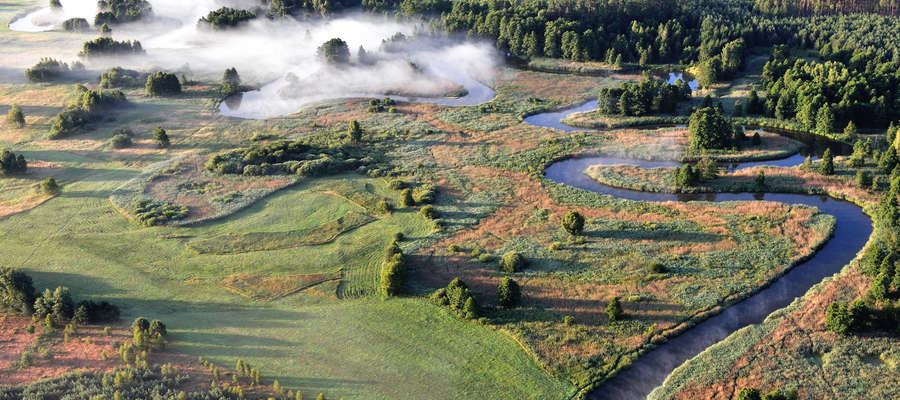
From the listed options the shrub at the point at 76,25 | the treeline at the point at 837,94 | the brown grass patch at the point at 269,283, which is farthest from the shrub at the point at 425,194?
the shrub at the point at 76,25

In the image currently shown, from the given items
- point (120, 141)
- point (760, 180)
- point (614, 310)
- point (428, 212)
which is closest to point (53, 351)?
point (428, 212)

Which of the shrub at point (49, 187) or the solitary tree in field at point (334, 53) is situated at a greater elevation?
the solitary tree in field at point (334, 53)

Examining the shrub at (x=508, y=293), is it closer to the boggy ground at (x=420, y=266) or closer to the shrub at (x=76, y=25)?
the boggy ground at (x=420, y=266)

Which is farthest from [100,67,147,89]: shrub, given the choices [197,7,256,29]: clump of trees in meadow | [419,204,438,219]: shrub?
[419,204,438,219]: shrub

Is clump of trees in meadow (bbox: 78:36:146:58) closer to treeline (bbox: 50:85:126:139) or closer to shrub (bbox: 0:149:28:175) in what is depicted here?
treeline (bbox: 50:85:126:139)

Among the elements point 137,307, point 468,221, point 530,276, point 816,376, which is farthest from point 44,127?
point 816,376

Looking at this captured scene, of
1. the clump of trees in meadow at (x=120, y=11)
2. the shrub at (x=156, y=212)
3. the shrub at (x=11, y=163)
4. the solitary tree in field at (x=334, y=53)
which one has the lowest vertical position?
the shrub at (x=156, y=212)

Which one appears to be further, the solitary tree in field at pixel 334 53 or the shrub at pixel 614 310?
the solitary tree in field at pixel 334 53
